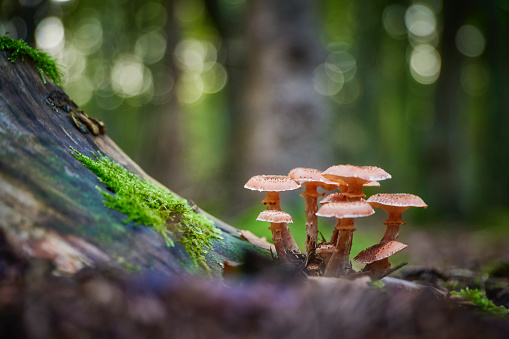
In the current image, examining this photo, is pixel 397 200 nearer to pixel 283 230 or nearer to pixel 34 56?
pixel 283 230

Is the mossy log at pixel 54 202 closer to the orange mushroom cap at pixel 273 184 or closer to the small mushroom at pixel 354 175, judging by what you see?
the orange mushroom cap at pixel 273 184

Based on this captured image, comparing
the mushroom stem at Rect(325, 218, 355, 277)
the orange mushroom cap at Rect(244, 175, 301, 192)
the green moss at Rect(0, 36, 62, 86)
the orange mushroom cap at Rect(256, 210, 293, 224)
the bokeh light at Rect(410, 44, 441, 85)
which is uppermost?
the bokeh light at Rect(410, 44, 441, 85)

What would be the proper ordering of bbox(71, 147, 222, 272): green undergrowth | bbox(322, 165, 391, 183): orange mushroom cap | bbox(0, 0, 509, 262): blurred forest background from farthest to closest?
bbox(0, 0, 509, 262): blurred forest background → bbox(322, 165, 391, 183): orange mushroom cap → bbox(71, 147, 222, 272): green undergrowth

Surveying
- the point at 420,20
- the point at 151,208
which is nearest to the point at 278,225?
the point at 151,208

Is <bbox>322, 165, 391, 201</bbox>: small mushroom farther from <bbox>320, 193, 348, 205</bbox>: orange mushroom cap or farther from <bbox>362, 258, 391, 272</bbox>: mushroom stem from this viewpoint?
<bbox>362, 258, 391, 272</bbox>: mushroom stem

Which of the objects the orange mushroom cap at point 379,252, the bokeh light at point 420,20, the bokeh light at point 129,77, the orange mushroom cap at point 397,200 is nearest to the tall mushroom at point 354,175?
the orange mushroom cap at point 397,200

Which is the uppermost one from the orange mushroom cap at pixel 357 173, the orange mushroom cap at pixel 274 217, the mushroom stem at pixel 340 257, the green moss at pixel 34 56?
the green moss at pixel 34 56

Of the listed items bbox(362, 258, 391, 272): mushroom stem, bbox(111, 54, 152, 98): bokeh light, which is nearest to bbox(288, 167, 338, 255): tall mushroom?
bbox(362, 258, 391, 272): mushroom stem
